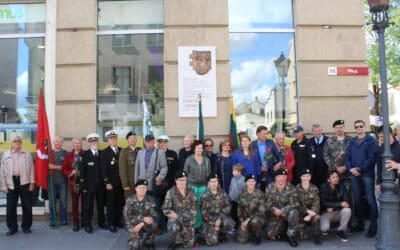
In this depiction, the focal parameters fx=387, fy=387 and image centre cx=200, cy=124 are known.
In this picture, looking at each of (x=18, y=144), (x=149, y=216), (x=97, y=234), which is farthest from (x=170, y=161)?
(x=18, y=144)

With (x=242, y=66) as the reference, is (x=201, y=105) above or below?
below

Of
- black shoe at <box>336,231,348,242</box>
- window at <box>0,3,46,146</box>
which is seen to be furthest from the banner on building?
black shoe at <box>336,231,348,242</box>

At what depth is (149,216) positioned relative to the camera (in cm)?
649

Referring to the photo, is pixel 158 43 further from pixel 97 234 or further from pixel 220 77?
pixel 97 234

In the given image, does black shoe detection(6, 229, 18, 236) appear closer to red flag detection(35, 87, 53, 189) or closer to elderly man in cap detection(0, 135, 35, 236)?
elderly man in cap detection(0, 135, 35, 236)

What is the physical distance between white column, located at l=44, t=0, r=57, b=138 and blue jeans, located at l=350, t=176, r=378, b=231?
21.3 ft

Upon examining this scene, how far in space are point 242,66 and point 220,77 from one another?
2.58ft

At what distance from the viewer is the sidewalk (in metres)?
6.56

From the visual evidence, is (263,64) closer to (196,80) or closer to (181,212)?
(196,80)

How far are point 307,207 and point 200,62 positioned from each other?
4.00m

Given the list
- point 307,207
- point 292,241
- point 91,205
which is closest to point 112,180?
point 91,205

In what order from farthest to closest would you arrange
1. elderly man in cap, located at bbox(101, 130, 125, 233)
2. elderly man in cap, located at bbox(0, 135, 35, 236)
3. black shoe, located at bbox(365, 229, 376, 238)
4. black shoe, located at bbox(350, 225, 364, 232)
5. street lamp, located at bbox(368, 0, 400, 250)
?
elderly man in cap, located at bbox(101, 130, 125, 233) → elderly man in cap, located at bbox(0, 135, 35, 236) → black shoe, located at bbox(350, 225, 364, 232) → black shoe, located at bbox(365, 229, 376, 238) → street lamp, located at bbox(368, 0, 400, 250)

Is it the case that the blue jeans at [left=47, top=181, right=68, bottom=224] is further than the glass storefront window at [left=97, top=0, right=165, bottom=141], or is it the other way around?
the glass storefront window at [left=97, top=0, right=165, bottom=141]

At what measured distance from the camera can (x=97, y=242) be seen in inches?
274
